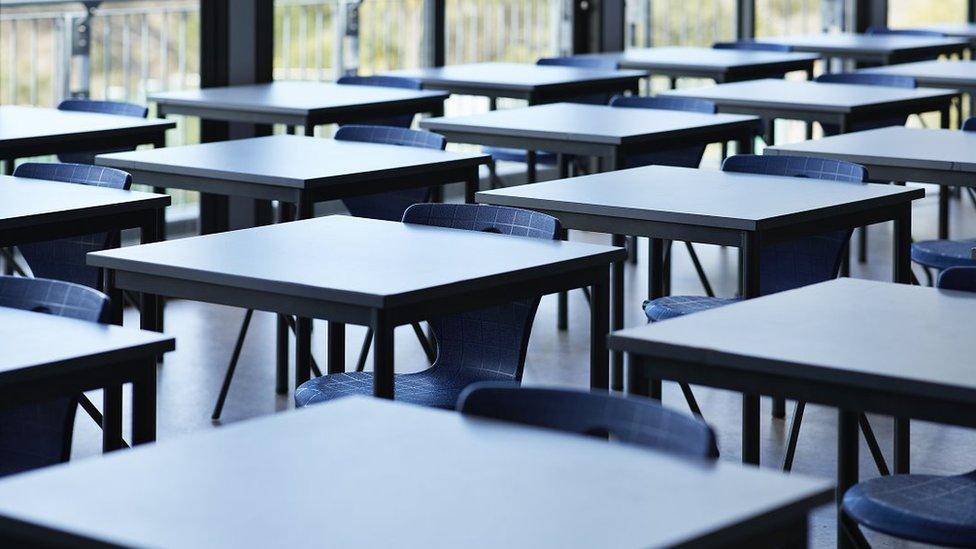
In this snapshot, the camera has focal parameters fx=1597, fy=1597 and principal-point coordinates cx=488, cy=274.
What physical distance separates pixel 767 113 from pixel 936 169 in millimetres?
1865

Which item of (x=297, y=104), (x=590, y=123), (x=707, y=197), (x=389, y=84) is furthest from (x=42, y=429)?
(x=389, y=84)

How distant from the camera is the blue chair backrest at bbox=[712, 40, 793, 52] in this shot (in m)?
9.62

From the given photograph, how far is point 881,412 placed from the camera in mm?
2623

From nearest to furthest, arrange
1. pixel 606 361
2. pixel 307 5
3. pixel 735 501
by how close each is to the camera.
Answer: pixel 735 501 < pixel 606 361 < pixel 307 5

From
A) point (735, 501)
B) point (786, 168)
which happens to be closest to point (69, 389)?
point (735, 501)

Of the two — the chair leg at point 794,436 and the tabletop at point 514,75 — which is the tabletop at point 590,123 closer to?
the tabletop at point 514,75

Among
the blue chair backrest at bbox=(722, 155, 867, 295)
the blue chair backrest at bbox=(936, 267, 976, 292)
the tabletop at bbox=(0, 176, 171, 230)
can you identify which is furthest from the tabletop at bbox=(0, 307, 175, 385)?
the blue chair backrest at bbox=(722, 155, 867, 295)

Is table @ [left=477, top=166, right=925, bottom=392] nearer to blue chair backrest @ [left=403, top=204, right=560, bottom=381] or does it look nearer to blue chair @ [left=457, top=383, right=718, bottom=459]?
blue chair backrest @ [left=403, top=204, right=560, bottom=381]

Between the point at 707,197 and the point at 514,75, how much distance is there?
370 centimetres

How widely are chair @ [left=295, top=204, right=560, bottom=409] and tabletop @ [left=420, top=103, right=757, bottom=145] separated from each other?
5.69 ft

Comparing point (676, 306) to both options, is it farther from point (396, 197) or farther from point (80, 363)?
point (80, 363)

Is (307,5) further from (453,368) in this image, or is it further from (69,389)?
(69,389)

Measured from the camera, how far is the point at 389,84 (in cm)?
752

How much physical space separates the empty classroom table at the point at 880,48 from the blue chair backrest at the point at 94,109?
15.6 ft
